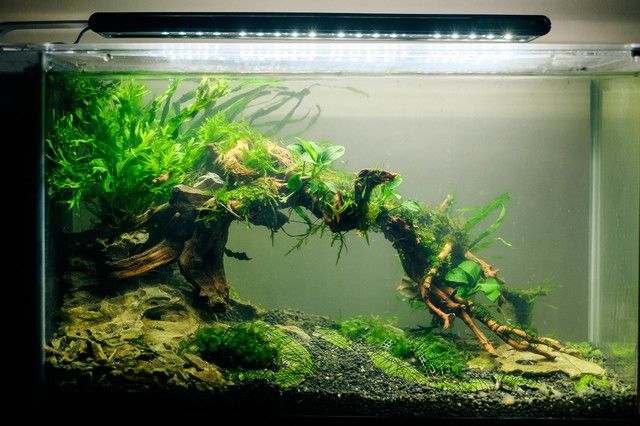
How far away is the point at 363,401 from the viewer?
193 cm

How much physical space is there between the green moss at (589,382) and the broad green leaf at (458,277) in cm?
62

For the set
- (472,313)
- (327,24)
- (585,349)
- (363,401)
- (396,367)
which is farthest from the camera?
(472,313)

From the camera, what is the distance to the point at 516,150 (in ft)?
7.62

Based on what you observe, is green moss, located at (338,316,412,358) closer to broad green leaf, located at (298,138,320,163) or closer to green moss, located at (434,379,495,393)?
green moss, located at (434,379,495,393)

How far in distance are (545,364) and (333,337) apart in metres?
0.95

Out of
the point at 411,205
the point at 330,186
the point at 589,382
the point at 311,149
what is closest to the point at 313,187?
the point at 330,186

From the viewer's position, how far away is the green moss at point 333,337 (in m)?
2.21

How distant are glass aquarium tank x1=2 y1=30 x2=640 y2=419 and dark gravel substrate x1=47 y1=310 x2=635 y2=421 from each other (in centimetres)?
3

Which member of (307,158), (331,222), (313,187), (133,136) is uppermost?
(133,136)

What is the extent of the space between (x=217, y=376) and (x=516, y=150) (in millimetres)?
1740

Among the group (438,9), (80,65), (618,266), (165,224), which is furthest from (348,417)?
(438,9)

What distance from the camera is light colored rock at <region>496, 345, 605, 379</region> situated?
204 centimetres

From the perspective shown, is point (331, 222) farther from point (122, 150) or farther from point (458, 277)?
point (122, 150)

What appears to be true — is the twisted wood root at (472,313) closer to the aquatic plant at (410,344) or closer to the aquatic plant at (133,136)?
the aquatic plant at (410,344)
